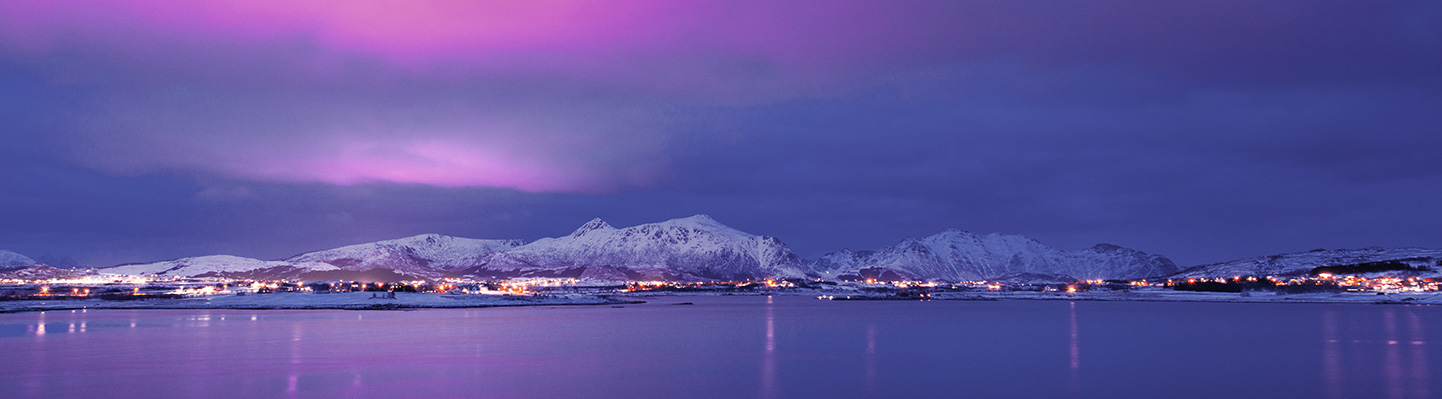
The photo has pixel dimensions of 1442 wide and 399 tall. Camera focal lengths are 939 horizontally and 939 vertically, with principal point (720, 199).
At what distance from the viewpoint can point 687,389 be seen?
3025 cm

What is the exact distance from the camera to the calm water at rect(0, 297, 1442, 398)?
97.8 ft

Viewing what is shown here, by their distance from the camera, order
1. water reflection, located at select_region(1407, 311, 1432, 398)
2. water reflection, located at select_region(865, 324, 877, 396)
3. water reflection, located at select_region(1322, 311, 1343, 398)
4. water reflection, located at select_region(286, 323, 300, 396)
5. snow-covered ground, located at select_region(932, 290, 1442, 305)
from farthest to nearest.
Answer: snow-covered ground, located at select_region(932, 290, 1442, 305) < water reflection, located at select_region(1322, 311, 1343, 398) < water reflection, located at select_region(865, 324, 877, 396) < water reflection, located at select_region(286, 323, 300, 396) < water reflection, located at select_region(1407, 311, 1432, 398)

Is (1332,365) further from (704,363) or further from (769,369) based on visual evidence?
(704,363)

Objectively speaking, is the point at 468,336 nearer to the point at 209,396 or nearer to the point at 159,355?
the point at 159,355

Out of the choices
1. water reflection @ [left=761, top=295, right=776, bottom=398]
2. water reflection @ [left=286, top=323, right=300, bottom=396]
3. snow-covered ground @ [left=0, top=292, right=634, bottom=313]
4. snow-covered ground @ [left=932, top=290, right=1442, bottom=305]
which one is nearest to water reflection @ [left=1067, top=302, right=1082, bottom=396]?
water reflection @ [left=761, top=295, right=776, bottom=398]

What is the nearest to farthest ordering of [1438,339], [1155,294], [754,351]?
[754,351]
[1438,339]
[1155,294]

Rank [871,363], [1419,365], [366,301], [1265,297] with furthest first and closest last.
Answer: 1. [1265,297]
2. [366,301]
3. [871,363]
4. [1419,365]

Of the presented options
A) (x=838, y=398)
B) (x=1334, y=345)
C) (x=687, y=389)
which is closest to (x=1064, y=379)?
(x=838, y=398)

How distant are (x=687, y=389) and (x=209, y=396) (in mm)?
14168

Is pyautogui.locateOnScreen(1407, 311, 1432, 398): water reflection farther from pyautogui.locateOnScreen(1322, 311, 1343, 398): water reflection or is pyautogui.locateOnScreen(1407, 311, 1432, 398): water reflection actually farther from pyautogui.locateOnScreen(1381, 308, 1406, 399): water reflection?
pyautogui.locateOnScreen(1322, 311, 1343, 398): water reflection

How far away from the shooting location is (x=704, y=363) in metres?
39.2

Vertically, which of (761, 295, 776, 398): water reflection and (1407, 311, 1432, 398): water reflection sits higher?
(761, 295, 776, 398): water reflection

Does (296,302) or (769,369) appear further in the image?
(296,302)

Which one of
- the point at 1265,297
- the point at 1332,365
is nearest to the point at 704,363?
the point at 1332,365
